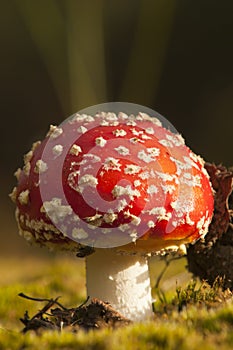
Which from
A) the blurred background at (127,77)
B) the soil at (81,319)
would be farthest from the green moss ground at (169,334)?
the blurred background at (127,77)

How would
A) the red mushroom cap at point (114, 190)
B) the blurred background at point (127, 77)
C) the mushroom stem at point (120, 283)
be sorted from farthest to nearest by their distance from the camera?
the blurred background at point (127, 77)
the mushroom stem at point (120, 283)
the red mushroom cap at point (114, 190)

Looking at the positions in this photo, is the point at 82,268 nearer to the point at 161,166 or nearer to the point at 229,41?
the point at 161,166

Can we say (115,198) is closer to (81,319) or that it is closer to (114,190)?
(114,190)

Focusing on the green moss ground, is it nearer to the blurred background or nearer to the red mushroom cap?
the red mushroom cap

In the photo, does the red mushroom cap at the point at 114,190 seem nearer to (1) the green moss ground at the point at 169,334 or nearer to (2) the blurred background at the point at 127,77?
(1) the green moss ground at the point at 169,334

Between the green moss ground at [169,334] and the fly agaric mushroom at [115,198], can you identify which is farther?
the fly agaric mushroom at [115,198]

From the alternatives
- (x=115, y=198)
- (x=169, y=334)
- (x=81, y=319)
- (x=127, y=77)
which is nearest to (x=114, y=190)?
(x=115, y=198)
